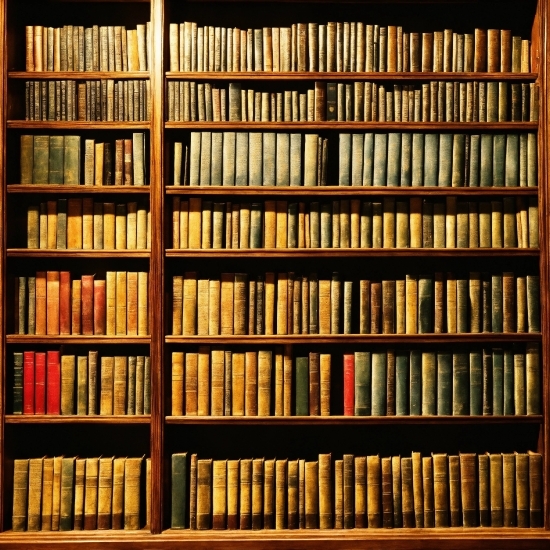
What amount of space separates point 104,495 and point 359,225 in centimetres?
150

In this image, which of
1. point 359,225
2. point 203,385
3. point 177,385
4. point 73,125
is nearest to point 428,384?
point 359,225

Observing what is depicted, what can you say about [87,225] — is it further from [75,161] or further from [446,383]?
[446,383]

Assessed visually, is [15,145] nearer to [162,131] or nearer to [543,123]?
[162,131]

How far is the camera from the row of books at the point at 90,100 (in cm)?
223

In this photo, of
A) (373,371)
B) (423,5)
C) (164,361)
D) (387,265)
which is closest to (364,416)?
(373,371)

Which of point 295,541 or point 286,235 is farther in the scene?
point 286,235

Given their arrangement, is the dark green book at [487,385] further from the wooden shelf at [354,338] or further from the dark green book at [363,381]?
the dark green book at [363,381]

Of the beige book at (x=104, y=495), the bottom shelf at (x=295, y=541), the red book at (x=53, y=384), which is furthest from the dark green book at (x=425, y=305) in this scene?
the red book at (x=53, y=384)

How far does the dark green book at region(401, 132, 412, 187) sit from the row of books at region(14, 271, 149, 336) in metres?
1.12

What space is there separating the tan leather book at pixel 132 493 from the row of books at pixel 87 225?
2.88 ft

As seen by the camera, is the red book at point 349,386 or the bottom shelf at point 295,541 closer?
the bottom shelf at point 295,541

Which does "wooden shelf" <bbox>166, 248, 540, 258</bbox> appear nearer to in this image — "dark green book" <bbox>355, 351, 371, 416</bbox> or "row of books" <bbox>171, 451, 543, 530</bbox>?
"dark green book" <bbox>355, 351, 371, 416</bbox>

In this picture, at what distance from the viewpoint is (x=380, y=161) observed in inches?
88.7

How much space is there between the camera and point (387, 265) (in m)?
2.51
